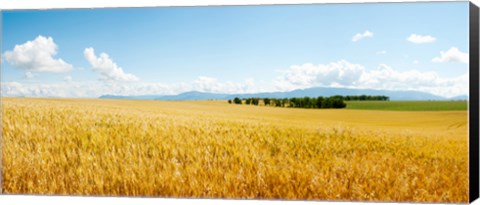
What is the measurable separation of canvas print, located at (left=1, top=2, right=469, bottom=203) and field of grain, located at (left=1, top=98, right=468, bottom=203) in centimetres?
1

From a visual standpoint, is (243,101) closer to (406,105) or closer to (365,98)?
(365,98)

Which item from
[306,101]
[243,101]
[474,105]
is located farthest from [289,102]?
[474,105]

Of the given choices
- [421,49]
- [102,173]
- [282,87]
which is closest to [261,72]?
[282,87]

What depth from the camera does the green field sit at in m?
5.15

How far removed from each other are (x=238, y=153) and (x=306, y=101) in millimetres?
804

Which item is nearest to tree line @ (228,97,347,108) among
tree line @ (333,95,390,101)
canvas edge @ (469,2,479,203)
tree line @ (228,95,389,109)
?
tree line @ (228,95,389,109)

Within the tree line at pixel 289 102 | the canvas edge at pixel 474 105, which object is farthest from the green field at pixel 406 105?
the tree line at pixel 289 102

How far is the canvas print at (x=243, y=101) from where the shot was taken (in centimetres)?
516

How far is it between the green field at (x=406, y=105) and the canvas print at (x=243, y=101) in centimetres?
1

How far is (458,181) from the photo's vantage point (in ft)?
16.8

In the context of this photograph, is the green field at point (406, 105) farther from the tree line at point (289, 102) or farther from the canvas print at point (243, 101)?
the tree line at point (289, 102)

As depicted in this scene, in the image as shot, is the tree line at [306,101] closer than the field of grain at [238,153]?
No

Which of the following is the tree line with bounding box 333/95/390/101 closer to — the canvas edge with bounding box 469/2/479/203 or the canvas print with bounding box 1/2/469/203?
the canvas print with bounding box 1/2/469/203

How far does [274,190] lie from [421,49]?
1814 millimetres
